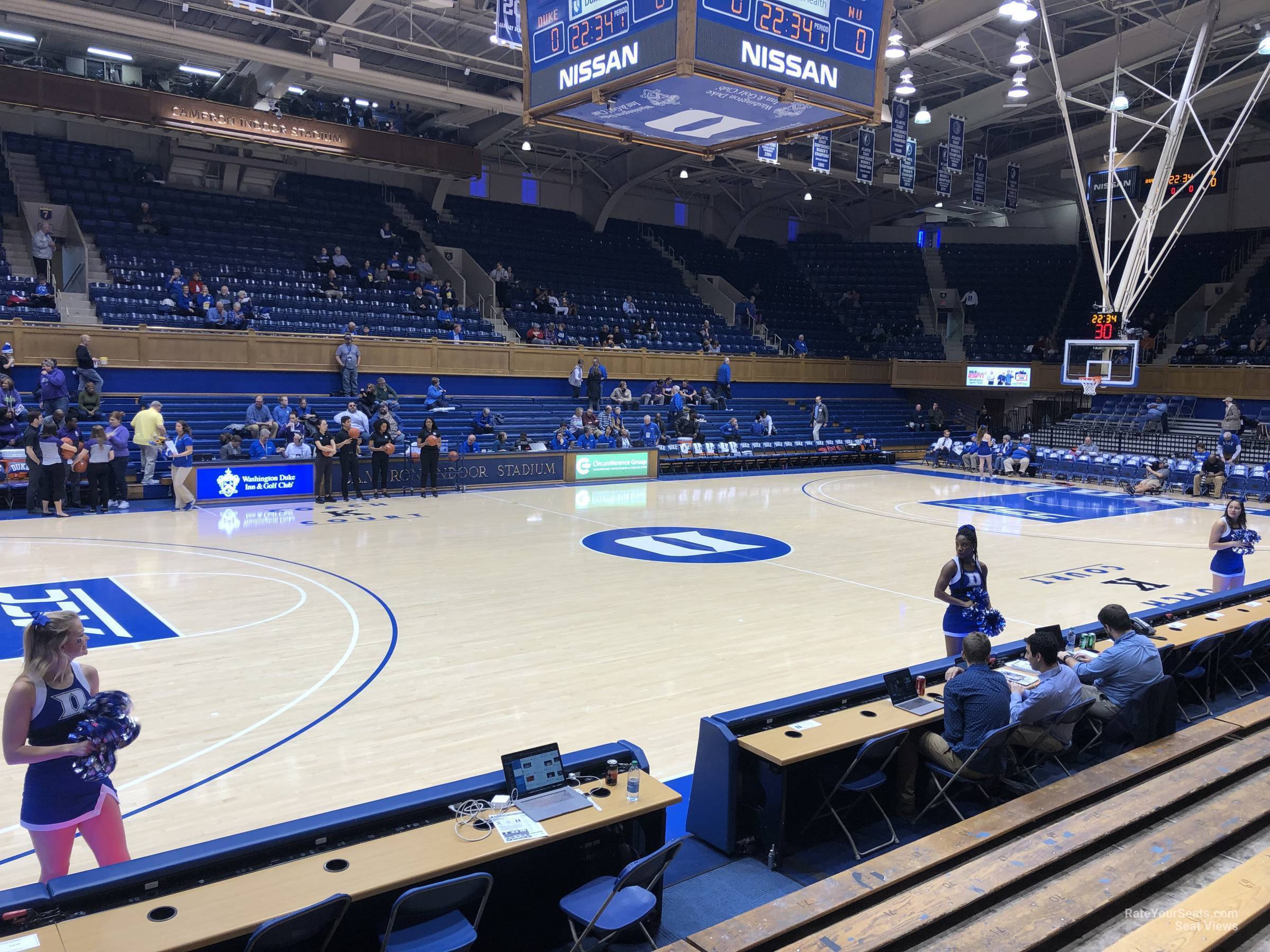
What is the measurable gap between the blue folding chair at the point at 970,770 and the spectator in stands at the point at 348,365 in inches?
732

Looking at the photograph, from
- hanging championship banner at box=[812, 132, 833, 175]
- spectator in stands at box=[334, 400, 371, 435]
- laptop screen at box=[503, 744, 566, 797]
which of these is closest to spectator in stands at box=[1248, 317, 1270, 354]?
hanging championship banner at box=[812, 132, 833, 175]

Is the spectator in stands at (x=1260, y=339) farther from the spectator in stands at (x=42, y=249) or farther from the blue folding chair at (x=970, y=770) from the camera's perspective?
→ the spectator in stands at (x=42, y=249)

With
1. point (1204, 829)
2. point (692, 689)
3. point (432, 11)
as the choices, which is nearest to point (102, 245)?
point (432, 11)

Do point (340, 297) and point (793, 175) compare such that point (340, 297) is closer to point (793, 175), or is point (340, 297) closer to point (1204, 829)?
point (793, 175)

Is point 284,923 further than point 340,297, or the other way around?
point 340,297

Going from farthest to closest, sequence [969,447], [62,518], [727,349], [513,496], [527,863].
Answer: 1. [727,349]
2. [969,447]
3. [513,496]
4. [62,518]
5. [527,863]

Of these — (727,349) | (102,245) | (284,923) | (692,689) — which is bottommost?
(692,689)

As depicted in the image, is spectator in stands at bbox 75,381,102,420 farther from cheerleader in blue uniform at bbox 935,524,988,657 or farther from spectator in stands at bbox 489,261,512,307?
cheerleader in blue uniform at bbox 935,524,988,657

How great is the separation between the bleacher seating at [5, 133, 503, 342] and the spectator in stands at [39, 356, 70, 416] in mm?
3402

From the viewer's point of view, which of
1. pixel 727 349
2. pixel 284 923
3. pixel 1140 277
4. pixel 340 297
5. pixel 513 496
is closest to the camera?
pixel 284 923

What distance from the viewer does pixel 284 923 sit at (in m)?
2.81

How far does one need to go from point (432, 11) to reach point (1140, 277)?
27641 mm

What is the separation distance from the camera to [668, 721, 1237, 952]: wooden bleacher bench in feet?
11.3

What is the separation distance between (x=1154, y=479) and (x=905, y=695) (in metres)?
20.1
